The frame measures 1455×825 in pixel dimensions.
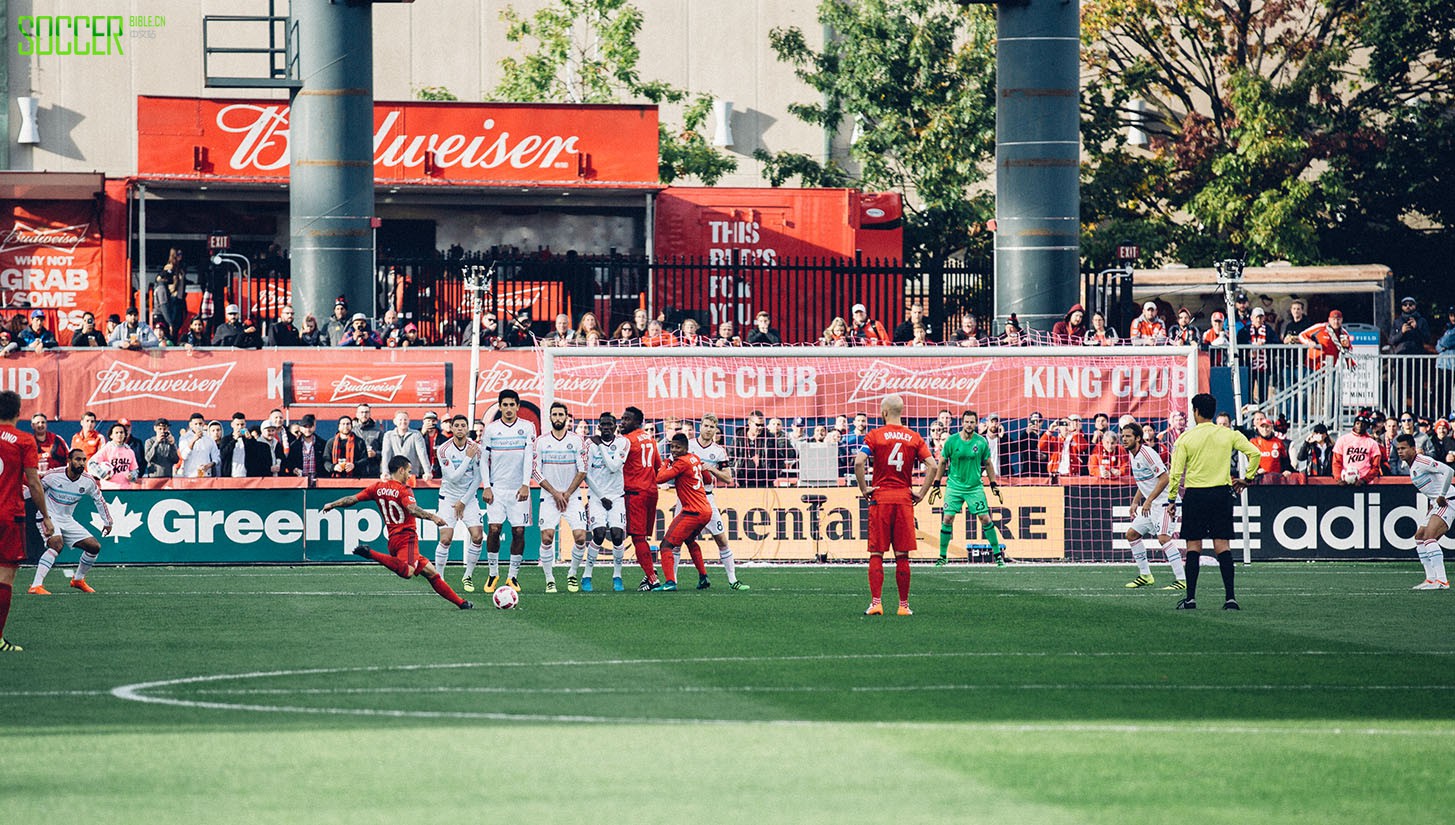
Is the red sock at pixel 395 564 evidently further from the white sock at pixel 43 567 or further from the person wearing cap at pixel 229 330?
the person wearing cap at pixel 229 330

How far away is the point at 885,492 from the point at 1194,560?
10.2 feet

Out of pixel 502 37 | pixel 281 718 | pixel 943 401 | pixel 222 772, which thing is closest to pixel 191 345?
pixel 943 401

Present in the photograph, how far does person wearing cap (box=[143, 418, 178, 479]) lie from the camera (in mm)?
24734

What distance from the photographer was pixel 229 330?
26.6 meters

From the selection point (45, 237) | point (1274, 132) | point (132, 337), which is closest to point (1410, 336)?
point (1274, 132)

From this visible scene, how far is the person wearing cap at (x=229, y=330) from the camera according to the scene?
87.1ft

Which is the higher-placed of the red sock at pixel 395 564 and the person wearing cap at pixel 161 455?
the person wearing cap at pixel 161 455

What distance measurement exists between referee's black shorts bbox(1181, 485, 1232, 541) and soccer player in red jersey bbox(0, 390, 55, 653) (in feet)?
32.1

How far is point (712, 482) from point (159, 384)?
24.4ft

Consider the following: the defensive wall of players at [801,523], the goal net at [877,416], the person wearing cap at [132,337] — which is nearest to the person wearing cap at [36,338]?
the person wearing cap at [132,337]

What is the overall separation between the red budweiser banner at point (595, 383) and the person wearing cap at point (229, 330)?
0.95 m

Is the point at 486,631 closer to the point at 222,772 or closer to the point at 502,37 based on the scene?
the point at 222,772

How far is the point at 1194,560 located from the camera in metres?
18.3

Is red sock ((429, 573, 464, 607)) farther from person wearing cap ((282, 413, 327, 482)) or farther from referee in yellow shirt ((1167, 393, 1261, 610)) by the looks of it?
person wearing cap ((282, 413, 327, 482))
